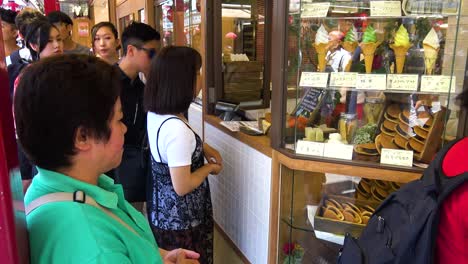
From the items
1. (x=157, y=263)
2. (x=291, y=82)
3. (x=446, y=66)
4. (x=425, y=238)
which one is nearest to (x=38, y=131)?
(x=157, y=263)

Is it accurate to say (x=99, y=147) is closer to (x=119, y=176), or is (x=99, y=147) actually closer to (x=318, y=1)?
(x=318, y=1)

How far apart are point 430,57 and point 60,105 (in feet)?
4.27

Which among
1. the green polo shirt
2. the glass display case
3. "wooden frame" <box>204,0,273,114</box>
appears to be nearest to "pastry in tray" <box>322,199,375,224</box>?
the glass display case

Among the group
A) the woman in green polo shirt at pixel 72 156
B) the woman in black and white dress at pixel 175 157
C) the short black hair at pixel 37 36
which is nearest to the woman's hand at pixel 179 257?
the woman in green polo shirt at pixel 72 156

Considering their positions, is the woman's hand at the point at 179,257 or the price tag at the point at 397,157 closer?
the woman's hand at the point at 179,257

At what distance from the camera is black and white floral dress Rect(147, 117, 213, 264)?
5.75ft

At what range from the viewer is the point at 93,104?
0.73 m

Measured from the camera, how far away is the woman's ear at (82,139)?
0.74m

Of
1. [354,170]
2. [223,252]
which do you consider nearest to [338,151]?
[354,170]

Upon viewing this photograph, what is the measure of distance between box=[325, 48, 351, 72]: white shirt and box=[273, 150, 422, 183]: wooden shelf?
1.29 feet

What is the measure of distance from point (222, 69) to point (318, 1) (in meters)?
1.14

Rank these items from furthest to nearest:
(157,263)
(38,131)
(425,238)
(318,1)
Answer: (318,1)
(425,238)
(157,263)
(38,131)

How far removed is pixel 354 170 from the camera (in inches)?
58.9

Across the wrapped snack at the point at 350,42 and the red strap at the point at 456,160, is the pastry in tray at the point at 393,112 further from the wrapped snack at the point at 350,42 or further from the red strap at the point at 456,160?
the red strap at the point at 456,160
